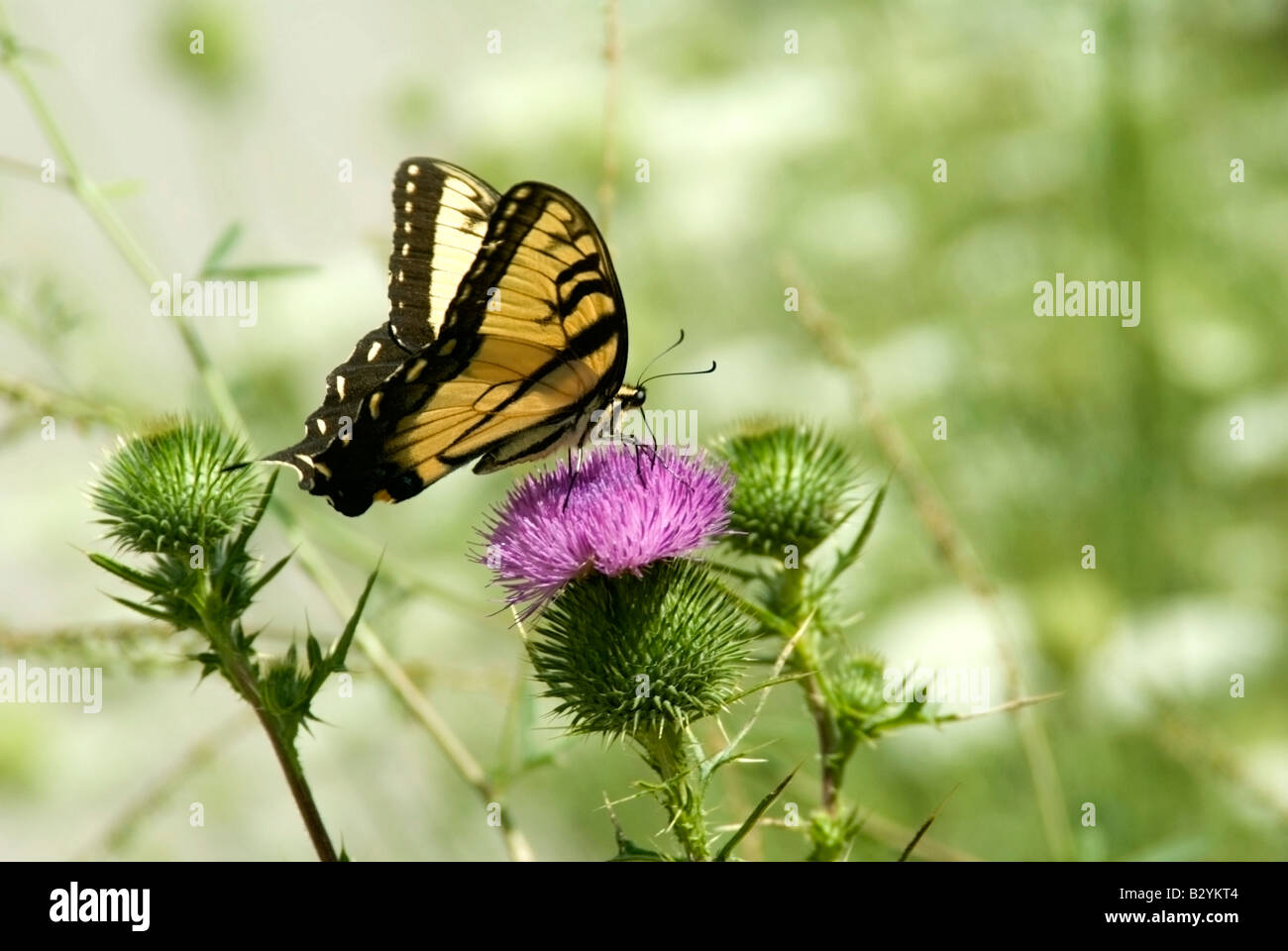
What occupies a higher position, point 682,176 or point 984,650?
point 682,176

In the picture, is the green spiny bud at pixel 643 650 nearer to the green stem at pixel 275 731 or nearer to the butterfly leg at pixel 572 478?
the butterfly leg at pixel 572 478

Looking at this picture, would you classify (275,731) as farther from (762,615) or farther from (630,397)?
(630,397)

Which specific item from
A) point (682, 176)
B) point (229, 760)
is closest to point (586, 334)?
point (682, 176)

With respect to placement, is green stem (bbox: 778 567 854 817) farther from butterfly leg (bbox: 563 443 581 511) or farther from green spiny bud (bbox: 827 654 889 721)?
butterfly leg (bbox: 563 443 581 511)
